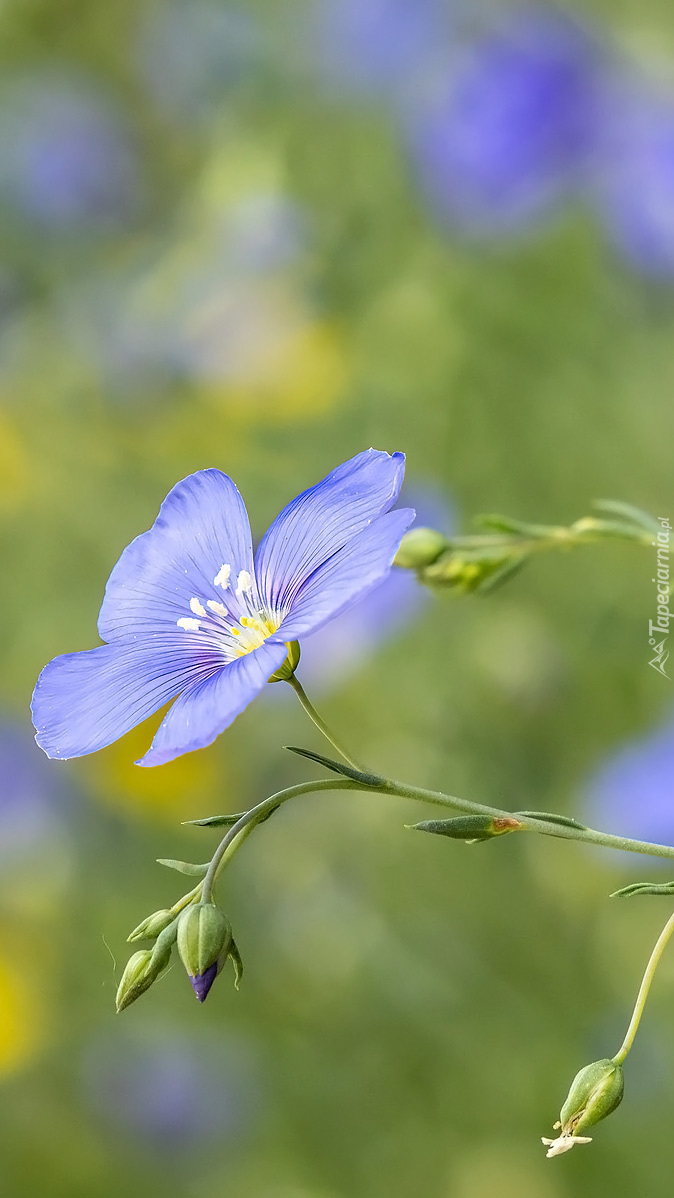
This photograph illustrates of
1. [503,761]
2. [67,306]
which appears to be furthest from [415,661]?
[67,306]

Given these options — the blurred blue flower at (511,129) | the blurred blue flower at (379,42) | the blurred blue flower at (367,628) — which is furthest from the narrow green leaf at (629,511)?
the blurred blue flower at (379,42)

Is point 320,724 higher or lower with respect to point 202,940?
higher

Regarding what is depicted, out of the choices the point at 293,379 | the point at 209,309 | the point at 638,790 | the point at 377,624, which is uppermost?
the point at 209,309

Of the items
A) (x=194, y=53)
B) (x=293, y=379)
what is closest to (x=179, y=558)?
(x=293, y=379)

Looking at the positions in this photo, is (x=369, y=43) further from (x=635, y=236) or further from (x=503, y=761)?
(x=503, y=761)

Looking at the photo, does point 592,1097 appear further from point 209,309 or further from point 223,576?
point 209,309

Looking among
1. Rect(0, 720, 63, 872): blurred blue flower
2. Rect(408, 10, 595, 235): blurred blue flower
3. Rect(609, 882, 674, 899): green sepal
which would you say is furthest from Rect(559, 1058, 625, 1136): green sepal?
Rect(408, 10, 595, 235): blurred blue flower

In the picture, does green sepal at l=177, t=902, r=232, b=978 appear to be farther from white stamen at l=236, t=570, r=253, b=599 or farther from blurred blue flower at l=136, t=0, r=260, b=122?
blurred blue flower at l=136, t=0, r=260, b=122
